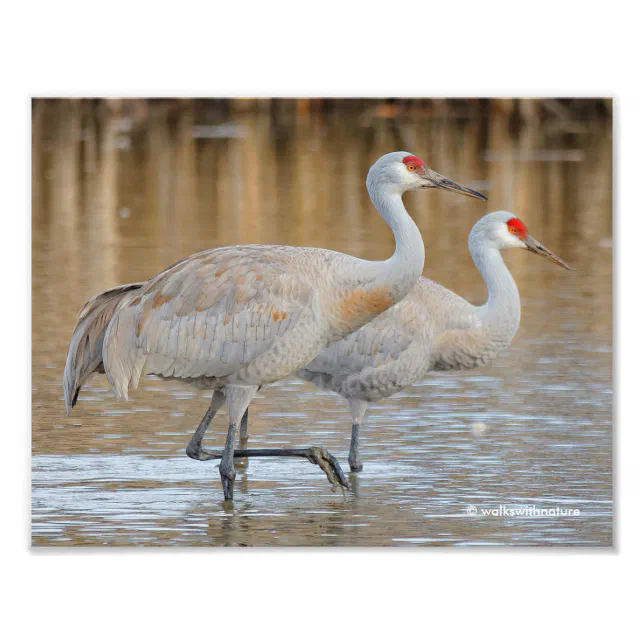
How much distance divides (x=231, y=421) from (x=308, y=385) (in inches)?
89.7

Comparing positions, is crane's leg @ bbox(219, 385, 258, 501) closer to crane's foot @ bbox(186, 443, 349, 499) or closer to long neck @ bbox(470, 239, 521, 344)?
crane's foot @ bbox(186, 443, 349, 499)

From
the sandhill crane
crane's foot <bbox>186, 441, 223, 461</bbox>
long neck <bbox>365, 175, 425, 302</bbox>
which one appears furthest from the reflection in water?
long neck <bbox>365, 175, 425, 302</bbox>

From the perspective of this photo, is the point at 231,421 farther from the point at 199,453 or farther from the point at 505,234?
the point at 505,234

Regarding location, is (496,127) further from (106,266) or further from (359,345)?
(106,266)

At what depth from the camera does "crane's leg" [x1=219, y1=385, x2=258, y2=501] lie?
10.1 metres

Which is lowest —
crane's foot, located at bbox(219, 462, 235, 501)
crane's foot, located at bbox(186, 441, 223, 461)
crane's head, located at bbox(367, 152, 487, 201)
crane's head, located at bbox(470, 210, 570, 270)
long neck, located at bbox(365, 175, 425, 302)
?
crane's foot, located at bbox(219, 462, 235, 501)

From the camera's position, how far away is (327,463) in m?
10.4

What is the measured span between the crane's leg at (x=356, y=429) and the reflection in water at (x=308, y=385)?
4.8 inches

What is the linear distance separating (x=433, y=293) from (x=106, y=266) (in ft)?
14.9

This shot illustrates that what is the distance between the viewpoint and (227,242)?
15.8m

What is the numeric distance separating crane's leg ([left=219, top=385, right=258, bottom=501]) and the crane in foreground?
86 cm

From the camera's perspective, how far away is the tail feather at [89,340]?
10.3 metres
